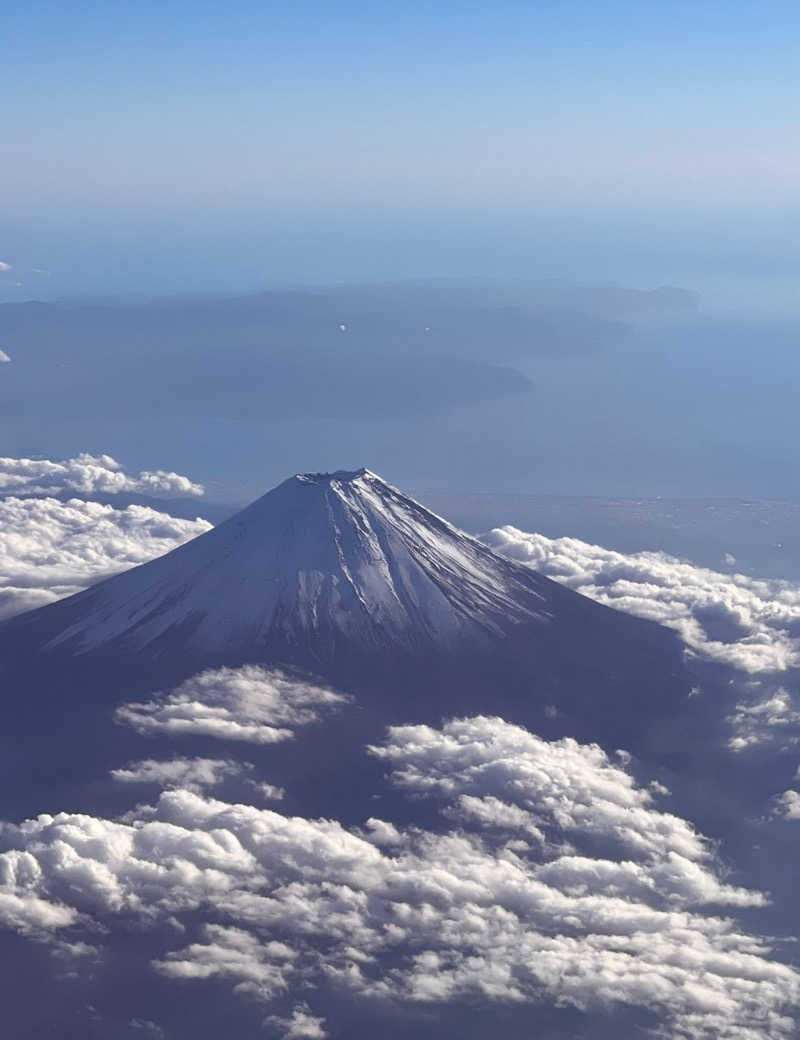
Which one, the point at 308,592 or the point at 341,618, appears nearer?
the point at 341,618

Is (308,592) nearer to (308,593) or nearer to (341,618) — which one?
(308,593)

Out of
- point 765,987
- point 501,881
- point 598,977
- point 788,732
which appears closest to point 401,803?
point 501,881

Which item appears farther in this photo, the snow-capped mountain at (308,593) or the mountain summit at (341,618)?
the snow-capped mountain at (308,593)

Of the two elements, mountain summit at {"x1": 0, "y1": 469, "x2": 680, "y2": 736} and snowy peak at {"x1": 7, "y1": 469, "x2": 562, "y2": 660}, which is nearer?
mountain summit at {"x1": 0, "y1": 469, "x2": 680, "y2": 736}

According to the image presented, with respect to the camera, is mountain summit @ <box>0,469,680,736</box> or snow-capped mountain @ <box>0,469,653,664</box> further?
snow-capped mountain @ <box>0,469,653,664</box>

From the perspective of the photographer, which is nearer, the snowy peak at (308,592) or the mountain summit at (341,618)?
the mountain summit at (341,618)

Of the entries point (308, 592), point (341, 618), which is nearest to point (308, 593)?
point (308, 592)
